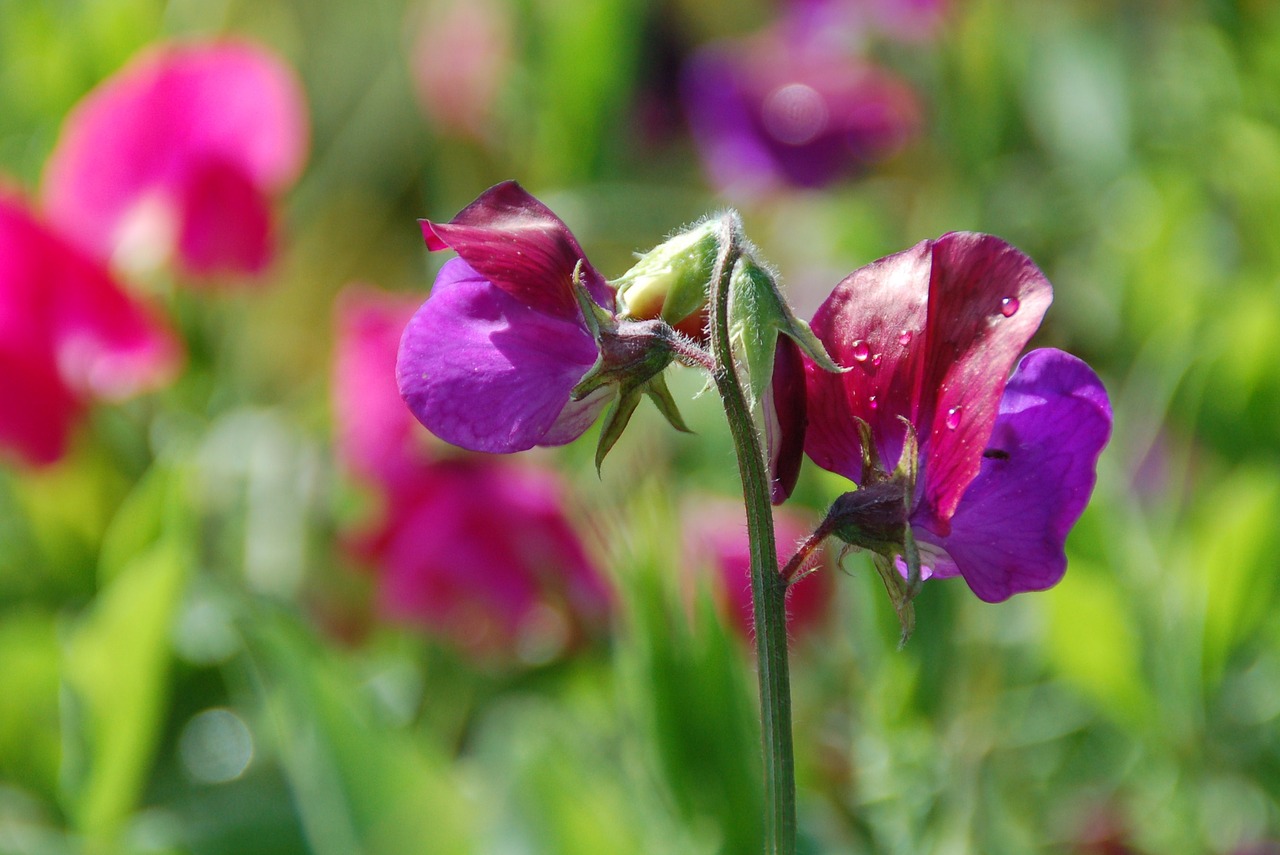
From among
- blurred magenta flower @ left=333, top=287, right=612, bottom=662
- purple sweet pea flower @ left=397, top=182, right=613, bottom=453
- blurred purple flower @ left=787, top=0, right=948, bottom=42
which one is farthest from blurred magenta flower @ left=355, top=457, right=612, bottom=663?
blurred purple flower @ left=787, top=0, right=948, bottom=42

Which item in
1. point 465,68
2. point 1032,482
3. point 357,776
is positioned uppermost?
point 465,68

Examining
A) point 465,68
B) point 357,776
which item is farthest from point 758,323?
point 465,68

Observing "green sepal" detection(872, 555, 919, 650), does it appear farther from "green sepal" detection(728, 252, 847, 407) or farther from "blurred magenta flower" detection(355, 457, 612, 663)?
"blurred magenta flower" detection(355, 457, 612, 663)

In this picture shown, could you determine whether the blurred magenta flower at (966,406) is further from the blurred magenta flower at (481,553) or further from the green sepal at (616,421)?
the blurred magenta flower at (481,553)

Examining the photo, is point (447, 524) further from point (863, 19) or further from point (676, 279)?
point (863, 19)

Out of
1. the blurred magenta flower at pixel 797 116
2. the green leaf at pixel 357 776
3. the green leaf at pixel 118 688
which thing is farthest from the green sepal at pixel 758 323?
the blurred magenta flower at pixel 797 116
